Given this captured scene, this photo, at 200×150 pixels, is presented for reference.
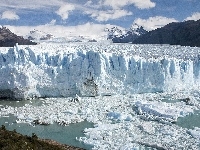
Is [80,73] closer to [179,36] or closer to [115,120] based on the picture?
[115,120]

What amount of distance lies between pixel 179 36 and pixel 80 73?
3590cm

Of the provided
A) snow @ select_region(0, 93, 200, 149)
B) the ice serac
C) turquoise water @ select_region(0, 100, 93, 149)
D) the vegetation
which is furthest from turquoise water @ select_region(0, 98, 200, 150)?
the ice serac

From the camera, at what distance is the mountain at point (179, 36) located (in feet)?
159

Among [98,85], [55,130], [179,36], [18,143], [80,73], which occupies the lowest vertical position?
[55,130]

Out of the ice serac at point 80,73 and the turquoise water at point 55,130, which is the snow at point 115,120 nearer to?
the turquoise water at point 55,130

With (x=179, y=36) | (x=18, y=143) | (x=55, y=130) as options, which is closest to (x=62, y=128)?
(x=55, y=130)

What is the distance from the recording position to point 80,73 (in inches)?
Answer: 788

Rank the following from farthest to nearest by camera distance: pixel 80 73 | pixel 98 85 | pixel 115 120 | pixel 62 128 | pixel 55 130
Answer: pixel 98 85 → pixel 80 73 → pixel 115 120 → pixel 62 128 → pixel 55 130

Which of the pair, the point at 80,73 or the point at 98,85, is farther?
the point at 98,85

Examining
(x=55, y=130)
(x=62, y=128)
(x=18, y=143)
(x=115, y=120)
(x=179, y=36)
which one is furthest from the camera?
(x=179, y=36)

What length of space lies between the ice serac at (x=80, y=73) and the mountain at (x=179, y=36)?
25.1 metres

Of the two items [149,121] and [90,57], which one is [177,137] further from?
[90,57]

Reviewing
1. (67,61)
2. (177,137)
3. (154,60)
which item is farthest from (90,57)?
(177,137)

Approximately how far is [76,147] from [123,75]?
9.56 meters
